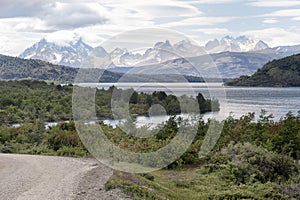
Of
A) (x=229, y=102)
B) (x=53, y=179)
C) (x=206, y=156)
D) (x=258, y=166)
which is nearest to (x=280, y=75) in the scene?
(x=229, y=102)

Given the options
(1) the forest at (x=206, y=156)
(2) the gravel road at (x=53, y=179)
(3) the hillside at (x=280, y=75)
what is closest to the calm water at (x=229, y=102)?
(1) the forest at (x=206, y=156)

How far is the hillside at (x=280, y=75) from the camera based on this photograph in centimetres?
17325

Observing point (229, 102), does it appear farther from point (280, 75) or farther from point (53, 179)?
point (280, 75)

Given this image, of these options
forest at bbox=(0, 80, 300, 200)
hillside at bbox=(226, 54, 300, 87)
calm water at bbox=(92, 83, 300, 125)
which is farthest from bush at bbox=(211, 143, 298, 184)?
hillside at bbox=(226, 54, 300, 87)

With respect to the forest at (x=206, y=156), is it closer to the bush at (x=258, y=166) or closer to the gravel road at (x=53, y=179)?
the bush at (x=258, y=166)

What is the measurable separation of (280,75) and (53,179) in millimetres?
178081

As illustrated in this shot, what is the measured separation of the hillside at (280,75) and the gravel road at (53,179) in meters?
168

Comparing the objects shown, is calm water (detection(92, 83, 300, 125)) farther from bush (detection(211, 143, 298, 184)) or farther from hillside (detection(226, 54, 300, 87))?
hillside (detection(226, 54, 300, 87))

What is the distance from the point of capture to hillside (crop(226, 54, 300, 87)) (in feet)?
568

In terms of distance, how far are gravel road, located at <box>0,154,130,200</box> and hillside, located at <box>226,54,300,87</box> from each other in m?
168

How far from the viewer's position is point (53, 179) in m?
13.7

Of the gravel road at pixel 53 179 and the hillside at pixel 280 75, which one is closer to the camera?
the gravel road at pixel 53 179

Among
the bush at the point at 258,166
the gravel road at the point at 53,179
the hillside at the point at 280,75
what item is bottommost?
the bush at the point at 258,166

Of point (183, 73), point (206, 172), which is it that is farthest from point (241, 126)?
point (183, 73)
